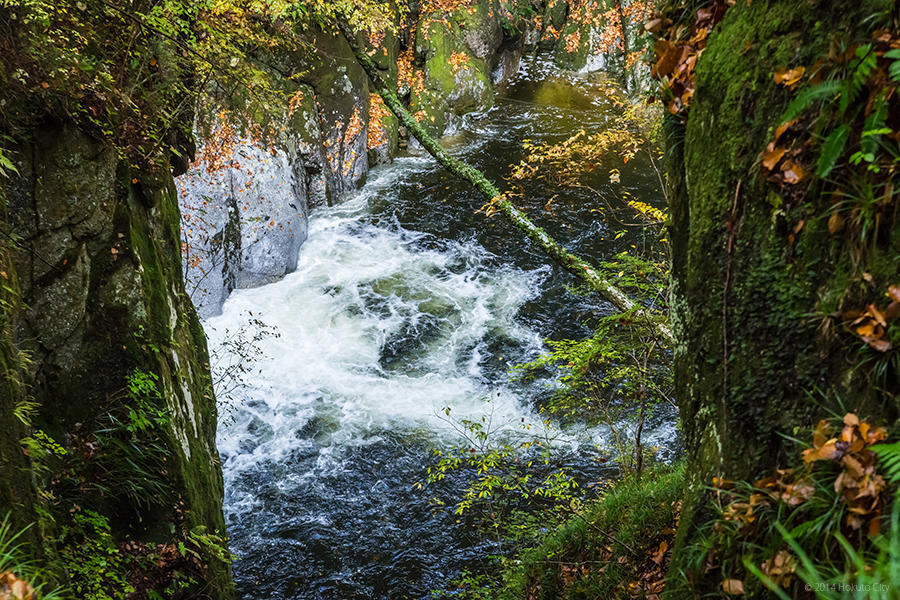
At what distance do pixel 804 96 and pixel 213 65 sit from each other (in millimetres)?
5575

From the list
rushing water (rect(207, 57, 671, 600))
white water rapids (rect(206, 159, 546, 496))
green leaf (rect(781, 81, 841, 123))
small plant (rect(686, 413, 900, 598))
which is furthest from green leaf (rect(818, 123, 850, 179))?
white water rapids (rect(206, 159, 546, 496))

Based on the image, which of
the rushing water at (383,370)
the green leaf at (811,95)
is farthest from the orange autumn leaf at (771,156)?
the rushing water at (383,370)

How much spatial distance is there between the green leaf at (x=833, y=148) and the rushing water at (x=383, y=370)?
19.0 feet

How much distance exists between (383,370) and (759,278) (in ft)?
25.4

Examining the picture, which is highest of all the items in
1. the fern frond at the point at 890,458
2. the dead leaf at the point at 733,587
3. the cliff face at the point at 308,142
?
the cliff face at the point at 308,142

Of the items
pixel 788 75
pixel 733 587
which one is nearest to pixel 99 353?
pixel 733 587

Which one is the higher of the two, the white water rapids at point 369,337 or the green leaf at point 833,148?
the green leaf at point 833,148

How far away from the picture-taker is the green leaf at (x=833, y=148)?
212 cm

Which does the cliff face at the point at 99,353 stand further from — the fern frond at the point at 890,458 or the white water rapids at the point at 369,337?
the fern frond at the point at 890,458

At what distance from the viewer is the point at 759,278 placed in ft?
8.56

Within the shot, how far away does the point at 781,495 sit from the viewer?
7.32 feet

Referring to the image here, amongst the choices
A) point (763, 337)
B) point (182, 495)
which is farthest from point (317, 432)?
point (763, 337)

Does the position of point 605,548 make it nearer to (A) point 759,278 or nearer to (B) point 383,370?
(A) point 759,278

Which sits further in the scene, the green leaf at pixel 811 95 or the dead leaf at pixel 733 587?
the dead leaf at pixel 733 587
